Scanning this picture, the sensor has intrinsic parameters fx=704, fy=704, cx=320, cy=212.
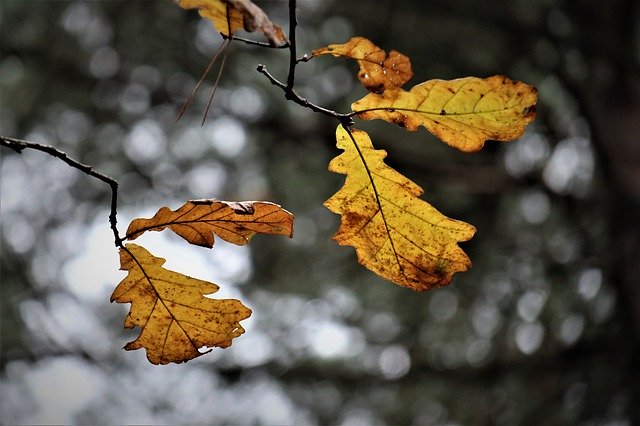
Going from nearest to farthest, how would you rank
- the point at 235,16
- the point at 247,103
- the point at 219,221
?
the point at 235,16, the point at 219,221, the point at 247,103

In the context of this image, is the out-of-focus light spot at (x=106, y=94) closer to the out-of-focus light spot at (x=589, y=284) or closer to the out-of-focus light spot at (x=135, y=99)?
the out-of-focus light spot at (x=135, y=99)

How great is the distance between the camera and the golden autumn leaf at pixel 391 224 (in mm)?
513

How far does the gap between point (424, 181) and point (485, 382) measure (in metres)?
0.96

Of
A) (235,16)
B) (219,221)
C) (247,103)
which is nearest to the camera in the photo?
(235,16)

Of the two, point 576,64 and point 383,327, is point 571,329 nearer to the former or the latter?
point 383,327

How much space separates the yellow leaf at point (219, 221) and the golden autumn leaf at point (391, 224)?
0.06 metres

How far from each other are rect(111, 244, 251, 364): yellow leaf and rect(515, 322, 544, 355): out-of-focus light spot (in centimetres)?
284

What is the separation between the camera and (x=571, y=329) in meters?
3.16

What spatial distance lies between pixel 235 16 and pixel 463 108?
17 centimetres

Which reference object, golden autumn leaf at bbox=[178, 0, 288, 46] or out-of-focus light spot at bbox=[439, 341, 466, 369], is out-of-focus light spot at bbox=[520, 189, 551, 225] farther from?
golden autumn leaf at bbox=[178, 0, 288, 46]

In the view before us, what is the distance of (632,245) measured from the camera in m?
2.86

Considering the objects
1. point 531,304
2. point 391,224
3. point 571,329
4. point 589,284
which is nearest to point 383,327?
point 531,304

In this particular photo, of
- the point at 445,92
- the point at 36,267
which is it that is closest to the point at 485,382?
the point at 36,267

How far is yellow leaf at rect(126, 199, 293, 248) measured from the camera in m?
0.48
